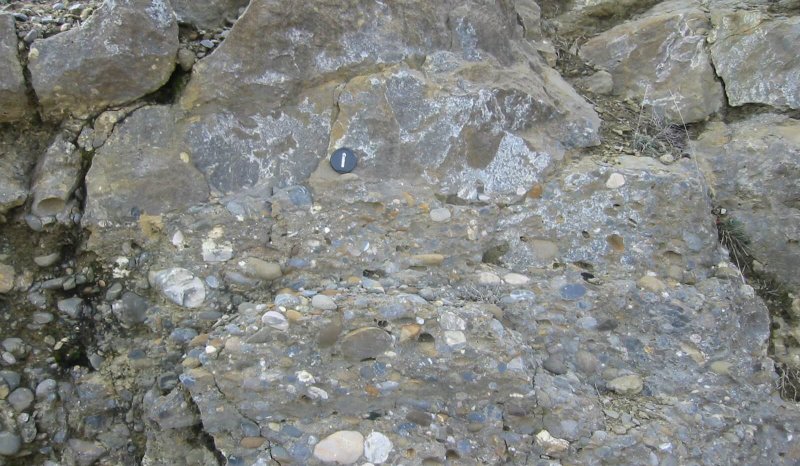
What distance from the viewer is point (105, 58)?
242 cm

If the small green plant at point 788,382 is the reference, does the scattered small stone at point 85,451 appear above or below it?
below

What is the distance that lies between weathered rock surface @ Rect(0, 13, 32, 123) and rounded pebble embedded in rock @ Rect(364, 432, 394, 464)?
1686mm

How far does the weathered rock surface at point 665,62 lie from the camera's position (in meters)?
3.20

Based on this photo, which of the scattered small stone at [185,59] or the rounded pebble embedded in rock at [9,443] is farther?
the scattered small stone at [185,59]

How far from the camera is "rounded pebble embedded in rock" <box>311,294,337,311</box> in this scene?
7.47 feet

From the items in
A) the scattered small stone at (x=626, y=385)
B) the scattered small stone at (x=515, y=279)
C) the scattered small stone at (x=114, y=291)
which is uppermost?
the scattered small stone at (x=515, y=279)

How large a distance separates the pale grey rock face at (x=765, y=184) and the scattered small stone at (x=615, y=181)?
509 millimetres

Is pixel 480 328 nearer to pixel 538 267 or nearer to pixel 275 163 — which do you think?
pixel 538 267

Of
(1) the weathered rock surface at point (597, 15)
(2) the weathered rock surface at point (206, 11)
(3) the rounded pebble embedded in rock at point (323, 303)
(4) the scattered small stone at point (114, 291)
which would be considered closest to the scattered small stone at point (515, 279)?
(3) the rounded pebble embedded in rock at point (323, 303)

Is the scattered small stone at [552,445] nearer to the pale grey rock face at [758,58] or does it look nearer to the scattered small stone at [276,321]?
the scattered small stone at [276,321]

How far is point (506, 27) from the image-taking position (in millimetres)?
3023

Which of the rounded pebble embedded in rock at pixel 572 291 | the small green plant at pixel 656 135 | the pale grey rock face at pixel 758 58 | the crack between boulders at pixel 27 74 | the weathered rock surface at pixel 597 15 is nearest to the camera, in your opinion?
the crack between boulders at pixel 27 74

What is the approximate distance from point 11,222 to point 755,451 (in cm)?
275

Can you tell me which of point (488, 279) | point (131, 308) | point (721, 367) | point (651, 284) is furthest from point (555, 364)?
point (131, 308)
